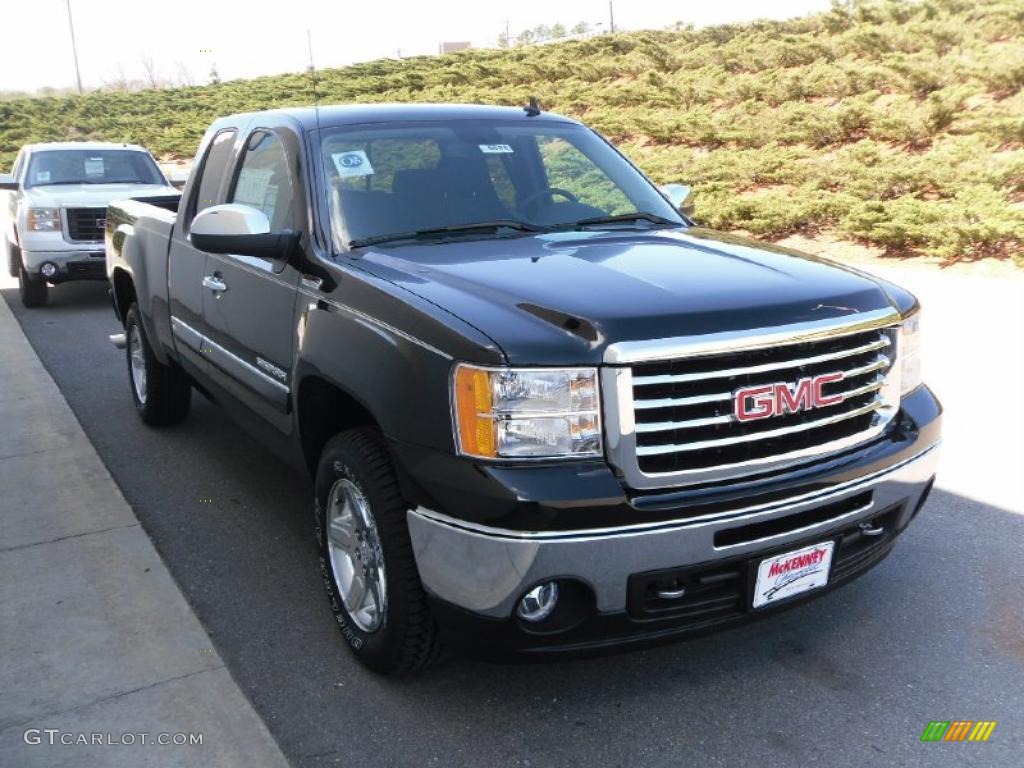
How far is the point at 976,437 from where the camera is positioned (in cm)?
568

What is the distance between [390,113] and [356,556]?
205 centimetres

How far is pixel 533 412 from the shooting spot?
276 centimetres

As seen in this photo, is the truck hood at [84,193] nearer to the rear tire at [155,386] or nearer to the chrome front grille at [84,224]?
the chrome front grille at [84,224]

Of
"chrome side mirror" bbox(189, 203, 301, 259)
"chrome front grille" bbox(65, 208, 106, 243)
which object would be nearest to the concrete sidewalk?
"chrome side mirror" bbox(189, 203, 301, 259)

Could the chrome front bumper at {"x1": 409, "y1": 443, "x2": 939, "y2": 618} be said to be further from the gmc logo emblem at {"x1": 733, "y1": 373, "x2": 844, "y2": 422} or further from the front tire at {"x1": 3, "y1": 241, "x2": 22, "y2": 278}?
the front tire at {"x1": 3, "y1": 241, "x2": 22, "y2": 278}

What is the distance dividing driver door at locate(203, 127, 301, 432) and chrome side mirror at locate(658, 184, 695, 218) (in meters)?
1.72

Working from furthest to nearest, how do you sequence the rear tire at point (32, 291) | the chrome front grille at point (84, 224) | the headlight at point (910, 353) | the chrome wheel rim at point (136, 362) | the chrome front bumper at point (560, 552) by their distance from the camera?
the rear tire at point (32, 291)
the chrome front grille at point (84, 224)
the chrome wheel rim at point (136, 362)
the headlight at point (910, 353)
the chrome front bumper at point (560, 552)

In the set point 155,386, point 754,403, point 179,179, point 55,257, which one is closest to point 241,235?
point 754,403

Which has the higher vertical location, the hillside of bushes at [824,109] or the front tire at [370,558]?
the hillside of bushes at [824,109]

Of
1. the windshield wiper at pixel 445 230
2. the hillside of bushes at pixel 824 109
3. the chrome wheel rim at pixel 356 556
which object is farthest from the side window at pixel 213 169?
the hillside of bushes at pixel 824 109

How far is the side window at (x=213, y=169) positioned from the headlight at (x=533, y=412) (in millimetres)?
2691

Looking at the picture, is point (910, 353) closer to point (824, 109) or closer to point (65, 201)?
point (65, 201)

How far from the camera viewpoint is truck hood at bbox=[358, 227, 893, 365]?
9.20 ft

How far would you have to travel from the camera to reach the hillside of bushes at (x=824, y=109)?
1333 cm
